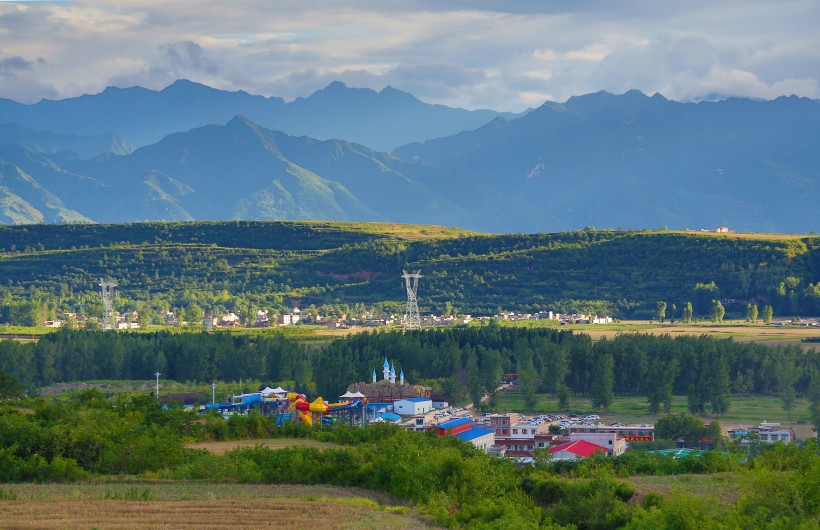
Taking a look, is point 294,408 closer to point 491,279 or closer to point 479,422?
point 479,422

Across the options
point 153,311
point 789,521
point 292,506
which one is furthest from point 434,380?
point 153,311

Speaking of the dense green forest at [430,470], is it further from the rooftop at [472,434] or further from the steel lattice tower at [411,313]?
the steel lattice tower at [411,313]

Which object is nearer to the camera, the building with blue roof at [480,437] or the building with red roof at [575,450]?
the building with red roof at [575,450]

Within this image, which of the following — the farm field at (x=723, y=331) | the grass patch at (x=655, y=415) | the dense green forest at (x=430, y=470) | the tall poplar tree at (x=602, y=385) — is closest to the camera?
the dense green forest at (x=430, y=470)

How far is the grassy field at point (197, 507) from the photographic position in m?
40.0

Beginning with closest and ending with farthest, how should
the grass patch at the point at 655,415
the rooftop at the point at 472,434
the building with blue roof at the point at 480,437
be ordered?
the building with blue roof at the point at 480,437, the rooftop at the point at 472,434, the grass patch at the point at 655,415

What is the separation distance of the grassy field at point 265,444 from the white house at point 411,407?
15340 mm

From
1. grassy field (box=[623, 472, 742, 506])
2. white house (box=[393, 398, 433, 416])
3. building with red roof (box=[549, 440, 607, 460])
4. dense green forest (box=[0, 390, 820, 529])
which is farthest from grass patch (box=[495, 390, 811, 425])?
grassy field (box=[623, 472, 742, 506])

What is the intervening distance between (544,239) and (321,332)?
67142 millimetres

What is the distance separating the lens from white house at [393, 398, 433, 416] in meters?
80.4

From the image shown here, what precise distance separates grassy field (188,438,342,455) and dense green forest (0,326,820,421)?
79.2 feet

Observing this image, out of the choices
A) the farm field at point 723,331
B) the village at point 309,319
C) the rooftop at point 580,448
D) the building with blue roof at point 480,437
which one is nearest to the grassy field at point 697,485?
the rooftop at point 580,448

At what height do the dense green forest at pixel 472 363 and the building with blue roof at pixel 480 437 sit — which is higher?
the dense green forest at pixel 472 363

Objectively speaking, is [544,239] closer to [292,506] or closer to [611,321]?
[611,321]
